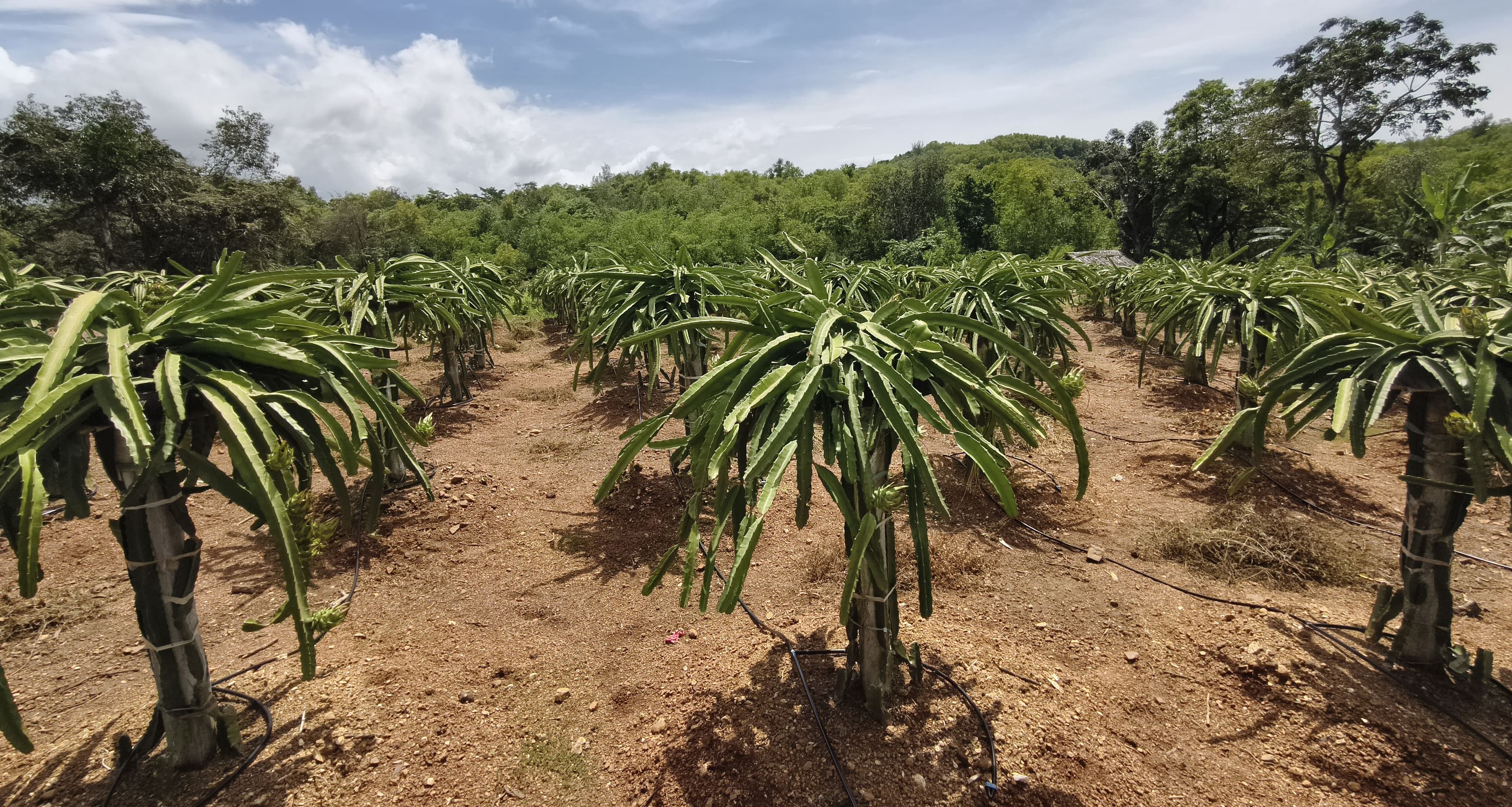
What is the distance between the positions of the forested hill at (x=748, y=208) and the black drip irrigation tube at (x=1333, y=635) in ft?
34.4

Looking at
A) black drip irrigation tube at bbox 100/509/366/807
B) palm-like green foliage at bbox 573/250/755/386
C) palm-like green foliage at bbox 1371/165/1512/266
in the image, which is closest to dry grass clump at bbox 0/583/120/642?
black drip irrigation tube at bbox 100/509/366/807

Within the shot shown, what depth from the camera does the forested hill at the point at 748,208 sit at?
790 inches

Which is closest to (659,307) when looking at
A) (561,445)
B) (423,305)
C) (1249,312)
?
(423,305)

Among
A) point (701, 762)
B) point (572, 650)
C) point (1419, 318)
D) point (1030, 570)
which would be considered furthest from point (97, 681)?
point (1419, 318)

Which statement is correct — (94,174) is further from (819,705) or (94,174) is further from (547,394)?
(819,705)

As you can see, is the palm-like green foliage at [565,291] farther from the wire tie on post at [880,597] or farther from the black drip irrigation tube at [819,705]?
the wire tie on post at [880,597]

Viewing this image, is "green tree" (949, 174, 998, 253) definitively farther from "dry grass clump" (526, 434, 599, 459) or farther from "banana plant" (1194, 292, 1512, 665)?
"banana plant" (1194, 292, 1512, 665)

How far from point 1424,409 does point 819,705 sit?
2897 millimetres

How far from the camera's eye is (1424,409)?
2.75 m

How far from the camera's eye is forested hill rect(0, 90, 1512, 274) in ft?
65.9

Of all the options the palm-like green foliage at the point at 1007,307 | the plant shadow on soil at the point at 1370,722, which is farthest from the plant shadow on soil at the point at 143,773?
the palm-like green foliage at the point at 1007,307

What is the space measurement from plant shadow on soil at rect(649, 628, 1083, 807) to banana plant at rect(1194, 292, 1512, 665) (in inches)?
75.1

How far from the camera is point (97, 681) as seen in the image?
131 inches

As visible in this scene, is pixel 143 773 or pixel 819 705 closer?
pixel 143 773
